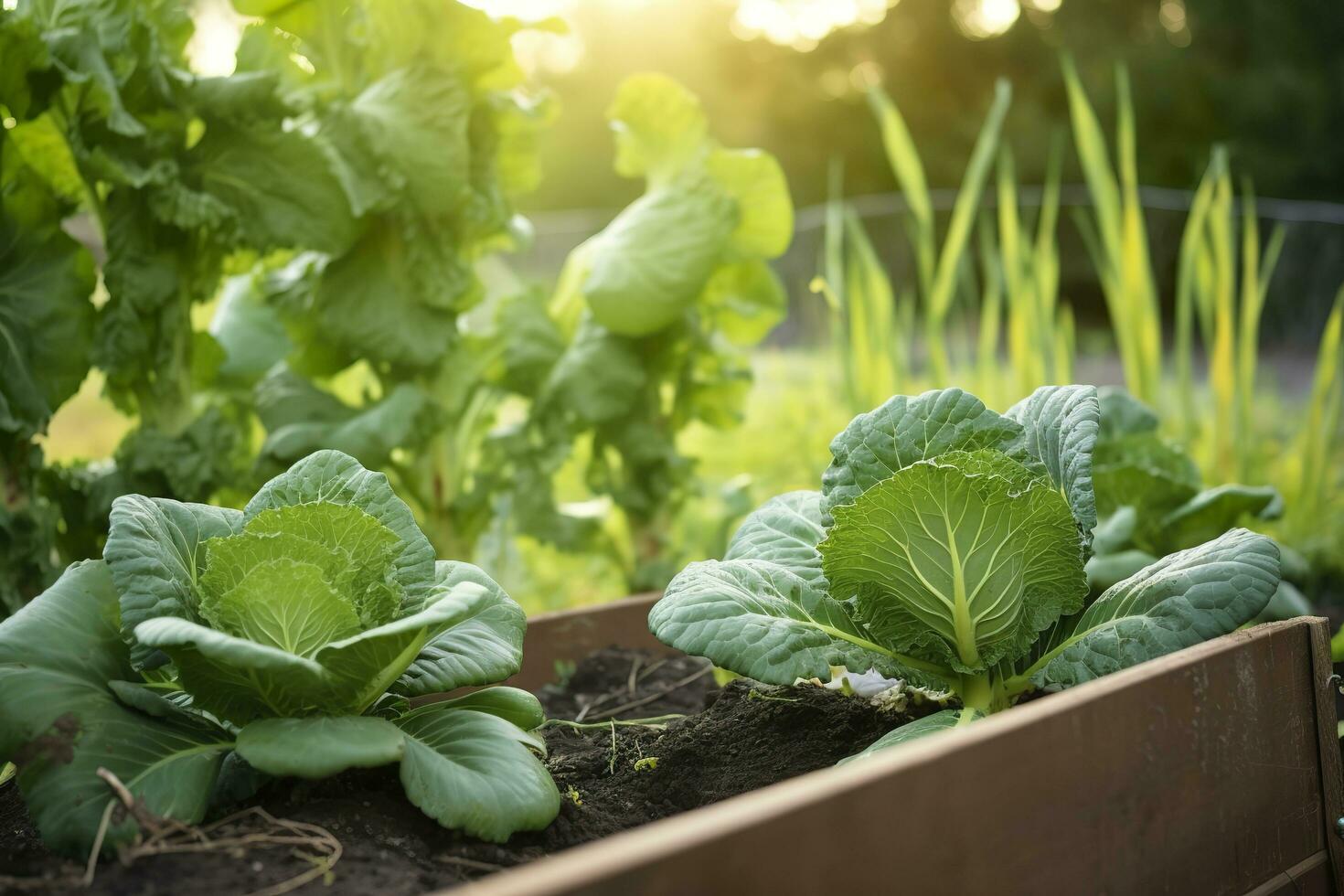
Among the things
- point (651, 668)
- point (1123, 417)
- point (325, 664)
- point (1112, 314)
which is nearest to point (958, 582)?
point (325, 664)

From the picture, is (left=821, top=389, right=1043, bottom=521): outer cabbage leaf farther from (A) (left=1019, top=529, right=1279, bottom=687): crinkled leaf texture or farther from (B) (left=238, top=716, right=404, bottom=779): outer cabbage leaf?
(B) (left=238, top=716, right=404, bottom=779): outer cabbage leaf

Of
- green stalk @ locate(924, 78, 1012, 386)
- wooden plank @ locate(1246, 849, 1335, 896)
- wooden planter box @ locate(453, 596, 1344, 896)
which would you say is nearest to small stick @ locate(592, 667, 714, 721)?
wooden planter box @ locate(453, 596, 1344, 896)

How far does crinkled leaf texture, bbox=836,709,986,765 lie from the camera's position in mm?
1130

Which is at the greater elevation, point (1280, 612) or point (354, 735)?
point (354, 735)

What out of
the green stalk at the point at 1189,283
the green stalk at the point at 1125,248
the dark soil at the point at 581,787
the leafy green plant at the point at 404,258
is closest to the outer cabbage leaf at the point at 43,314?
the leafy green plant at the point at 404,258

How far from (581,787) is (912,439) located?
55 centimetres

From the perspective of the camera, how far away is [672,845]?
2.28 feet

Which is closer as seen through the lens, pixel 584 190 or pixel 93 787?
pixel 93 787

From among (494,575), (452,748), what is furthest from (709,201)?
(452,748)

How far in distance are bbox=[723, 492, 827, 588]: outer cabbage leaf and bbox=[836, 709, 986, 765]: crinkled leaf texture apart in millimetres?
216

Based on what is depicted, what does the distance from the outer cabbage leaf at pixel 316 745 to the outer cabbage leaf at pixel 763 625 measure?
0.95 feet

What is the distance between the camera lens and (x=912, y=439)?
4.07 feet

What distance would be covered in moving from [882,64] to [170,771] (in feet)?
48.6

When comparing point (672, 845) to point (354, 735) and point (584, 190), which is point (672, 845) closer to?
point (354, 735)
